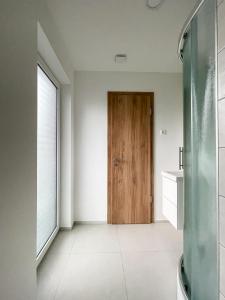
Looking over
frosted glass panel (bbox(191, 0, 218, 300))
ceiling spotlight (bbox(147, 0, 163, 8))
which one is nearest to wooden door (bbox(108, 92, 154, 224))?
ceiling spotlight (bbox(147, 0, 163, 8))

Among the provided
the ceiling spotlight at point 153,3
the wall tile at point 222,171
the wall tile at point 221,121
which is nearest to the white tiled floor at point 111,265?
the wall tile at point 222,171

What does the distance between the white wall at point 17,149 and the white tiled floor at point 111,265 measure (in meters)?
0.43

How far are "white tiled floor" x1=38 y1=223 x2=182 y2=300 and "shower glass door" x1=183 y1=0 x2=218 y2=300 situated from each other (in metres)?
0.53

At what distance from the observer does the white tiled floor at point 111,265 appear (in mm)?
1723

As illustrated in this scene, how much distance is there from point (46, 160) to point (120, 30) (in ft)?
5.63

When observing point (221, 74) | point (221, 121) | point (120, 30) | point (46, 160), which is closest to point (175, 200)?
point (221, 121)

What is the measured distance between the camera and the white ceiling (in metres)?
1.90

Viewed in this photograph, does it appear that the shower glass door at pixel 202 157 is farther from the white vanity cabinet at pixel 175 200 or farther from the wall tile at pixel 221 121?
the white vanity cabinet at pixel 175 200

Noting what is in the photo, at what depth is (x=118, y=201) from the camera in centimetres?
343

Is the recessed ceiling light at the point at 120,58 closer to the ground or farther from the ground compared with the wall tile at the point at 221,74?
farther from the ground

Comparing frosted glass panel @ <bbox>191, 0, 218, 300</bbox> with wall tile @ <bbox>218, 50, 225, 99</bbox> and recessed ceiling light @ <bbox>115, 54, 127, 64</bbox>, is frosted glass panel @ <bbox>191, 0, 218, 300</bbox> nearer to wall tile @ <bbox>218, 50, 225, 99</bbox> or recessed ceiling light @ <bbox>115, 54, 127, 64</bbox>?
wall tile @ <bbox>218, 50, 225, 99</bbox>

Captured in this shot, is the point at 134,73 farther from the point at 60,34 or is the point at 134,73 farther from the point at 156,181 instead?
the point at 156,181

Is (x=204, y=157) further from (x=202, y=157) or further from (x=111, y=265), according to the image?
(x=111, y=265)

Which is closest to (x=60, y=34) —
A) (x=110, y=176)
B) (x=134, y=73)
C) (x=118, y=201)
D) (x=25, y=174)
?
(x=134, y=73)
